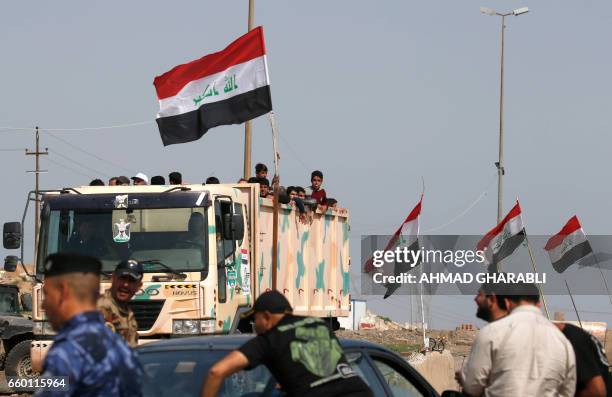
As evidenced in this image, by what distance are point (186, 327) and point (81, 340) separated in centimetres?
1078

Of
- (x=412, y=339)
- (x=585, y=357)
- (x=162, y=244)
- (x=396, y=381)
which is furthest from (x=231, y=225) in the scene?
(x=412, y=339)

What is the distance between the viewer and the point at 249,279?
55.2 ft

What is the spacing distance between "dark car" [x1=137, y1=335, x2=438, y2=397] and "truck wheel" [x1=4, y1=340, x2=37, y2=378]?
1475 centimetres

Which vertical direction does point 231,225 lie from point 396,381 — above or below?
above

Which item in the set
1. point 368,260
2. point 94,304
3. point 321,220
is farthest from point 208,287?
point 368,260

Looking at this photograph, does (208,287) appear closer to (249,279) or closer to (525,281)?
(249,279)

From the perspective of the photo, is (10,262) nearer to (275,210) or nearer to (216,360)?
(275,210)

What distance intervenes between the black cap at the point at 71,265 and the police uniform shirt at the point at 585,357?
12.4 ft

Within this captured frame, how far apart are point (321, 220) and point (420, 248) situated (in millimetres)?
15838

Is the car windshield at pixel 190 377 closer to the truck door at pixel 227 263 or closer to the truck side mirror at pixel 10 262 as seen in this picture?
the truck side mirror at pixel 10 262

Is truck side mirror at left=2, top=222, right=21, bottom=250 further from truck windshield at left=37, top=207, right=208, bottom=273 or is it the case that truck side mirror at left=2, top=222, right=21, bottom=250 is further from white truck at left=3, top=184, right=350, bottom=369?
truck windshield at left=37, top=207, right=208, bottom=273

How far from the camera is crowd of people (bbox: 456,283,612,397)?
294 inches

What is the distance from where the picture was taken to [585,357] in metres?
8.03

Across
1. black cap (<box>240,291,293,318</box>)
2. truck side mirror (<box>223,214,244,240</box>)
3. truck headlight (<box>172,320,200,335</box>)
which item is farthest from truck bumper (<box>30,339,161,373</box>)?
black cap (<box>240,291,293,318</box>)
